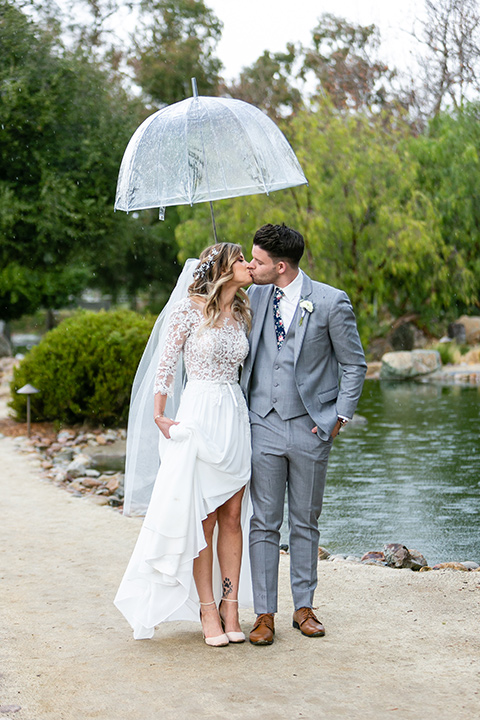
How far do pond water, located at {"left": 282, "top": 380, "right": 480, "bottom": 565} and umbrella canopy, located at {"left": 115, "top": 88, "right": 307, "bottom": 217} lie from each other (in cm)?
313

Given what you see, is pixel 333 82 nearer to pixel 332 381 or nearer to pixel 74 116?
pixel 74 116

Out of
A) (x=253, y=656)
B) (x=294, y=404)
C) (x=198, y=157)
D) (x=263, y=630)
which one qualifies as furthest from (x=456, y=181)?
(x=253, y=656)

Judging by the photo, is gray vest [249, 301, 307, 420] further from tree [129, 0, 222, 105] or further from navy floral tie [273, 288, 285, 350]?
tree [129, 0, 222, 105]

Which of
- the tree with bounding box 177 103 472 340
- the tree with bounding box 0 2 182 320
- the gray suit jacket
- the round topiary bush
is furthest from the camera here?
the tree with bounding box 177 103 472 340

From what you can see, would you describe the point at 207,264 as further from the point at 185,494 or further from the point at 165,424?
the point at 185,494

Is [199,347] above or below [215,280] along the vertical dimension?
below

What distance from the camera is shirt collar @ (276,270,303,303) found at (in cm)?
435

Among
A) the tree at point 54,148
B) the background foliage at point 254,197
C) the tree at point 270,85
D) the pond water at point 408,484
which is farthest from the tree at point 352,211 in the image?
the tree at point 270,85

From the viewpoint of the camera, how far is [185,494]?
4.11 meters

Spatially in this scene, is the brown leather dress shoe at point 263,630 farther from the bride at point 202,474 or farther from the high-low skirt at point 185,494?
the high-low skirt at point 185,494

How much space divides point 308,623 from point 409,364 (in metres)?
18.2

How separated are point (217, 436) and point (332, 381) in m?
0.62

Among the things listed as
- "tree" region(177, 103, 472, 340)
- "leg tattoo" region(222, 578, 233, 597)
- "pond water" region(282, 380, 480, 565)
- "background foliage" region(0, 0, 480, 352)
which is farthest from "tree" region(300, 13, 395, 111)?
"leg tattoo" region(222, 578, 233, 597)

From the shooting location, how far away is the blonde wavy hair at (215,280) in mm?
4230
